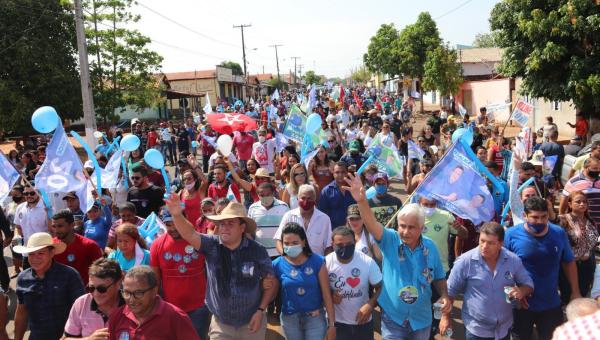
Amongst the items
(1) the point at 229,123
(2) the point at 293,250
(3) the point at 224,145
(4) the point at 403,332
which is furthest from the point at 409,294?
(1) the point at 229,123

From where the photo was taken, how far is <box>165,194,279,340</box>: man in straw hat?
373 centimetres

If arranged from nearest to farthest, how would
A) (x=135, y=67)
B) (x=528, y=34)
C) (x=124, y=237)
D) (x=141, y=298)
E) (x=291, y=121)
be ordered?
(x=141, y=298), (x=124, y=237), (x=291, y=121), (x=528, y=34), (x=135, y=67)

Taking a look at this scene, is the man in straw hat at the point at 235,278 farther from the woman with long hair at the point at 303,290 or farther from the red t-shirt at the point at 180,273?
the red t-shirt at the point at 180,273

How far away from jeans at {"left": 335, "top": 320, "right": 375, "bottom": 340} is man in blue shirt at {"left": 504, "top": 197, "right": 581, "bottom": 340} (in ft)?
4.00

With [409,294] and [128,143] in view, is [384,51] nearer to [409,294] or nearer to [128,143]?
[128,143]

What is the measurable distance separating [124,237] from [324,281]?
1.82 metres

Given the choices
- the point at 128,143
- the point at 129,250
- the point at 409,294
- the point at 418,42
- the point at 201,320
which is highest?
the point at 418,42

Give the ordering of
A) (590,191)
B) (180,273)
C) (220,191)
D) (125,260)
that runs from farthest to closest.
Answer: (220,191) < (590,191) < (125,260) < (180,273)

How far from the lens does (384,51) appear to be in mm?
42062

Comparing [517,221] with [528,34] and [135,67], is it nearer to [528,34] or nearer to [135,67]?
[528,34]

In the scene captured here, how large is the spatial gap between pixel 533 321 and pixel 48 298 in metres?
3.88

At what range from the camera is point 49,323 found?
393cm

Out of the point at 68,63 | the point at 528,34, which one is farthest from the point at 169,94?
the point at 528,34

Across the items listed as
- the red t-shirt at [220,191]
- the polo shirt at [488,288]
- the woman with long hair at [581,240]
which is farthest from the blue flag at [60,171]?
the woman with long hair at [581,240]
